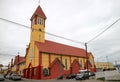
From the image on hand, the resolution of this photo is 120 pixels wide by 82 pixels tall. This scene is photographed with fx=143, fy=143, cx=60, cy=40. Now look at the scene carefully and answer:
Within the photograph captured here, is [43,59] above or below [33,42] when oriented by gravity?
below

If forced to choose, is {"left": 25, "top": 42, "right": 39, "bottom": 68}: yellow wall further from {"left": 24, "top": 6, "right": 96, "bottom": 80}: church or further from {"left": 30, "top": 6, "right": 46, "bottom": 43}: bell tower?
{"left": 30, "top": 6, "right": 46, "bottom": 43}: bell tower

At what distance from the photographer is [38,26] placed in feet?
151

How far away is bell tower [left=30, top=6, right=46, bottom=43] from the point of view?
45.5 meters

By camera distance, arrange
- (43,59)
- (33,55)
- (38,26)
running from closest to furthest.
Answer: (43,59) → (33,55) → (38,26)

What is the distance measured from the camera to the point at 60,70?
44406mm

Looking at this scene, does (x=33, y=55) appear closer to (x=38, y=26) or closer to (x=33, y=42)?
(x=33, y=42)

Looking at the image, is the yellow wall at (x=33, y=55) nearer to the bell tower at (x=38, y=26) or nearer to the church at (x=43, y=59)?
the church at (x=43, y=59)

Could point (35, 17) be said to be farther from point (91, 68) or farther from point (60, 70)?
point (91, 68)

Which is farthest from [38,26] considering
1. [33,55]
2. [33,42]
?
[33,55]

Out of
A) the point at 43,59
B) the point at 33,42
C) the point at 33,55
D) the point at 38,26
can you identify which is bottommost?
the point at 43,59

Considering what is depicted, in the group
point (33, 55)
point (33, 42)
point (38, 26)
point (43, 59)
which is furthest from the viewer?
point (38, 26)

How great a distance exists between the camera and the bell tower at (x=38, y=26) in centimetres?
4550

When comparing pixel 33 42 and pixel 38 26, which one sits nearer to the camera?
pixel 33 42

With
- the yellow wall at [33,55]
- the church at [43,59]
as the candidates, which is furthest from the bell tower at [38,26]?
the yellow wall at [33,55]
